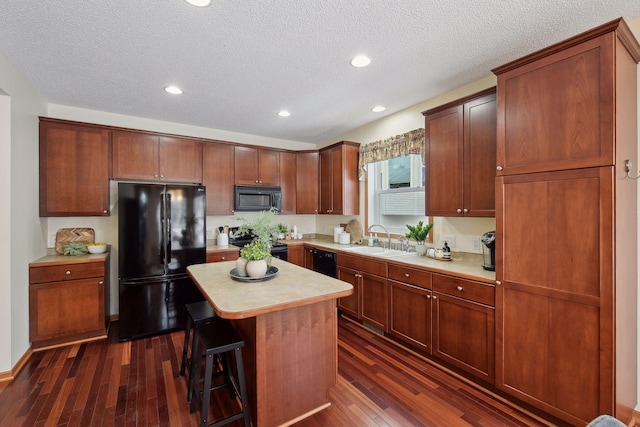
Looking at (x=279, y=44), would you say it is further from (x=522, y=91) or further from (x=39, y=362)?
(x=39, y=362)

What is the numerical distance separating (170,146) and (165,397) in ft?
9.64

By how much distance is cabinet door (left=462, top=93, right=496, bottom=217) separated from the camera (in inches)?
94.3

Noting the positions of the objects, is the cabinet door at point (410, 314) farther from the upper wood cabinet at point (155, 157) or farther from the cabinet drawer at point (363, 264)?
the upper wood cabinet at point (155, 157)

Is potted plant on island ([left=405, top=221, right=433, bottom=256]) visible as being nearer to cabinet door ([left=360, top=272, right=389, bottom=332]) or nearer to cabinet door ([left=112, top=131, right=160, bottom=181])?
cabinet door ([left=360, top=272, right=389, bottom=332])

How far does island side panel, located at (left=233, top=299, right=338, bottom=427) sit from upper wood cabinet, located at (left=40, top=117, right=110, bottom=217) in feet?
8.69

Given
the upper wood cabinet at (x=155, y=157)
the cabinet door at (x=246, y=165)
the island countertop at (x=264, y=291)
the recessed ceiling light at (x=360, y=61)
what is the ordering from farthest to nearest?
the cabinet door at (x=246, y=165) < the upper wood cabinet at (x=155, y=157) < the recessed ceiling light at (x=360, y=61) < the island countertop at (x=264, y=291)

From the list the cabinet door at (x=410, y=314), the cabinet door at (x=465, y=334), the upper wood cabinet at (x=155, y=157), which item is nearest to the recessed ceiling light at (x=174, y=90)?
the upper wood cabinet at (x=155, y=157)

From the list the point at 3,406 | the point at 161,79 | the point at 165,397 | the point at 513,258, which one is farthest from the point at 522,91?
the point at 3,406

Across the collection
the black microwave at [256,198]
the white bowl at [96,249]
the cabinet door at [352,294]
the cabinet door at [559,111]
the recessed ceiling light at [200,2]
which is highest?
the recessed ceiling light at [200,2]

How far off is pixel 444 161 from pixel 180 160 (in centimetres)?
329

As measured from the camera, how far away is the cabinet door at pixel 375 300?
3031 mm

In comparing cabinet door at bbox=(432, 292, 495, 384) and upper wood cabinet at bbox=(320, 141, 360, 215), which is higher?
upper wood cabinet at bbox=(320, 141, 360, 215)

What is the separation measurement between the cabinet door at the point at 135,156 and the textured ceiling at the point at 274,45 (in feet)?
1.50

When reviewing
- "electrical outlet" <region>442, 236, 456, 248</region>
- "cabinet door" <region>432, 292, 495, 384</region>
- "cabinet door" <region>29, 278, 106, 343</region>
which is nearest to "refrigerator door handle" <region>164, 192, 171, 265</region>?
"cabinet door" <region>29, 278, 106, 343</region>
